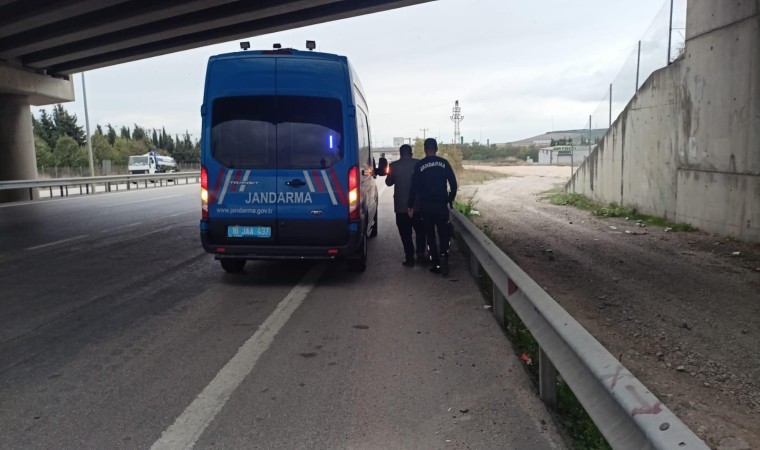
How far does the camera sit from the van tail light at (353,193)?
725 cm

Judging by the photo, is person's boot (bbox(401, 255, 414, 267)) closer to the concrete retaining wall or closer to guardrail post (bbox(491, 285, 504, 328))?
guardrail post (bbox(491, 285, 504, 328))

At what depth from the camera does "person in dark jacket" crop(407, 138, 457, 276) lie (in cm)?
807

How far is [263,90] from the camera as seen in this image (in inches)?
281

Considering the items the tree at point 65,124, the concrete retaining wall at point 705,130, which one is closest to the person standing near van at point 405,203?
the concrete retaining wall at point 705,130

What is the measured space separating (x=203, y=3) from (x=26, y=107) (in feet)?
45.1

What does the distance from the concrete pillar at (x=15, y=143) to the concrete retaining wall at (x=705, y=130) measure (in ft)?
74.8

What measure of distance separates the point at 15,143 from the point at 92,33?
31.9 feet

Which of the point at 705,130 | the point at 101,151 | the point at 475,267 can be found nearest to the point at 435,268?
the point at 475,267

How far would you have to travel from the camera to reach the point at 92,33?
54.7 ft

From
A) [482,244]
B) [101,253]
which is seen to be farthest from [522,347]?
[101,253]

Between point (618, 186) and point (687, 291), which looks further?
point (618, 186)

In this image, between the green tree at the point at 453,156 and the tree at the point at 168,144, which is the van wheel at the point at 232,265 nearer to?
the green tree at the point at 453,156

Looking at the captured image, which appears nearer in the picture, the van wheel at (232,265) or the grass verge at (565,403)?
the grass verge at (565,403)

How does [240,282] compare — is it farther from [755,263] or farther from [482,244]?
[755,263]
